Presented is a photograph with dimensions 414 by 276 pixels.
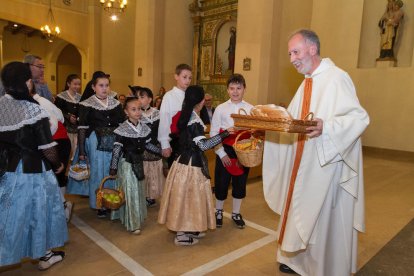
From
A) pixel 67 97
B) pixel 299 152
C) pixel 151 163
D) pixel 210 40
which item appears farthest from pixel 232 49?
pixel 299 152

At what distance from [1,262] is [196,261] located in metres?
1.67

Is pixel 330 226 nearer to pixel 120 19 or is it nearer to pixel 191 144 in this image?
pixel 191 144

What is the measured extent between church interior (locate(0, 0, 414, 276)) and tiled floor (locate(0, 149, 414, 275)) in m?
0.01

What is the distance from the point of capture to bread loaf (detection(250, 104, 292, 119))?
2.27 m

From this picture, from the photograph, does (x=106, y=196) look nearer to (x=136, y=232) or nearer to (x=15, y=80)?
(x=136, y=232)

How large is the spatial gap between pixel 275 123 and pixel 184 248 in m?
1.92

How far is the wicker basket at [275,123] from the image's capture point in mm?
2160

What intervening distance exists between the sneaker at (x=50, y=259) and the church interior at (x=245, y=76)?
7cm

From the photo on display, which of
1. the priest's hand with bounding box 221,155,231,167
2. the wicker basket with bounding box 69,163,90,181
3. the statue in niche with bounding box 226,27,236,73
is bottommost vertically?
the wicker basket with bounding box 69,163,90,181

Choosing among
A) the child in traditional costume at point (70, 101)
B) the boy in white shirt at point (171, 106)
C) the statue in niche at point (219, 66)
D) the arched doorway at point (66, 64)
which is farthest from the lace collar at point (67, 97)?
the arched doorway at point (66, 64)

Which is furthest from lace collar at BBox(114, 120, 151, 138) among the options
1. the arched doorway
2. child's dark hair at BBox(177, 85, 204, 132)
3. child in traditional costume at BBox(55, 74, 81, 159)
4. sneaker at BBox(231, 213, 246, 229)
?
the arched doorway

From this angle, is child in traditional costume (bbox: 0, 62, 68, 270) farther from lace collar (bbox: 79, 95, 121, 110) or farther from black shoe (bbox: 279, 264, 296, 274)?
black shoe (bbox: 279, 264, 296, 274)

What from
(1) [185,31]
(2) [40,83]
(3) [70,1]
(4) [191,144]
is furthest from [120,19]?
(4) [191,144]

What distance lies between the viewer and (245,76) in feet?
31.6
